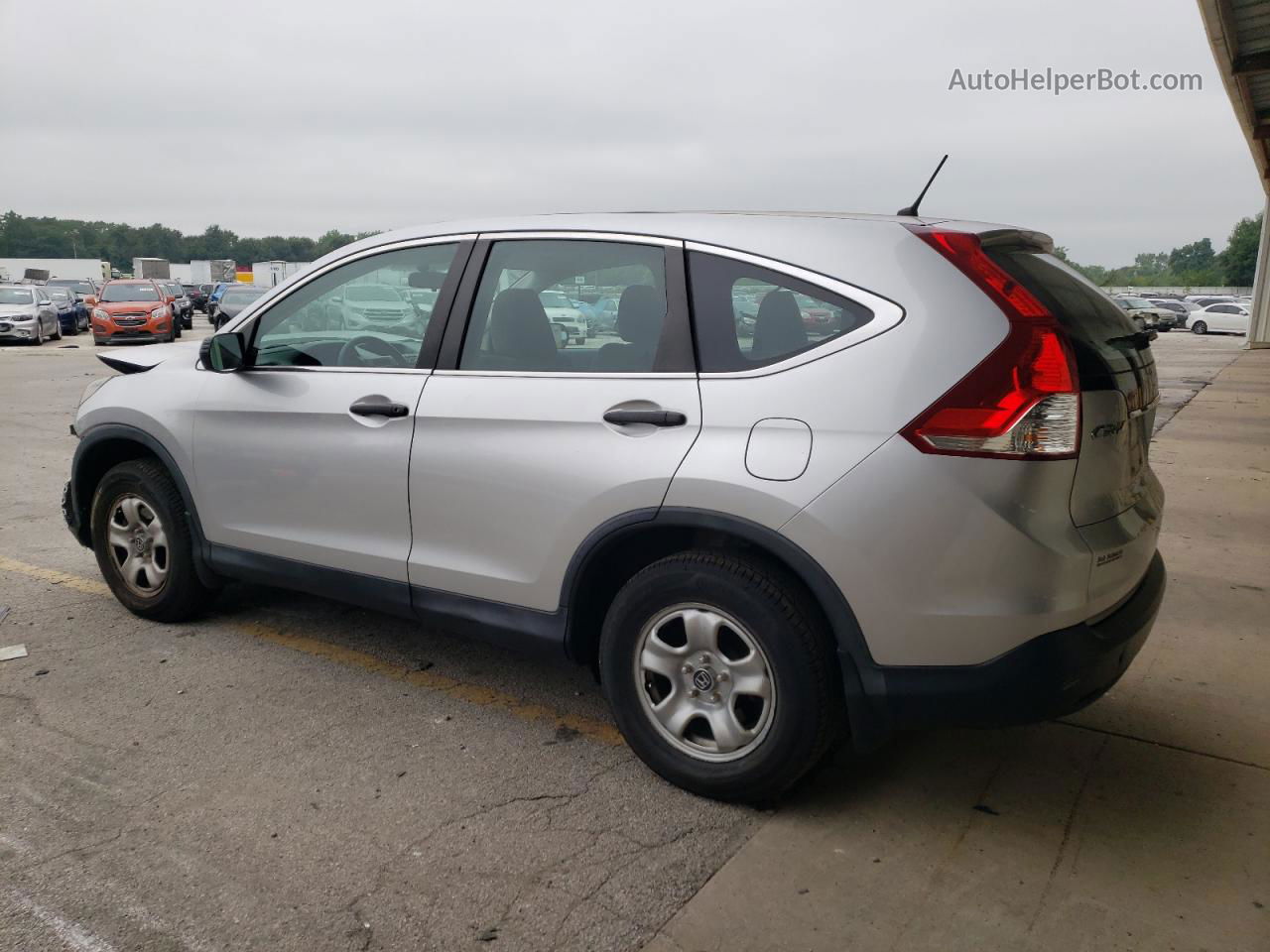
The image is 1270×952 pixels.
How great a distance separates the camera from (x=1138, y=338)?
324 centimetres

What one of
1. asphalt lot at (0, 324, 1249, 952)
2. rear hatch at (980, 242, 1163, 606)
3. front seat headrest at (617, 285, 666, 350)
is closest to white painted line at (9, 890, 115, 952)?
→ asphalt lot at (0, 324, 1249, 952)

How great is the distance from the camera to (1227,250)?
373ft

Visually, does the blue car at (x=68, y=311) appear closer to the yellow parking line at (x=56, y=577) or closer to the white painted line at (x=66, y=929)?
the yellow parking line at (x=56, y=577)

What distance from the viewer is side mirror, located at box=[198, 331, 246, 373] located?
4254mm

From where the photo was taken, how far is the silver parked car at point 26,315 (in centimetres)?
2692

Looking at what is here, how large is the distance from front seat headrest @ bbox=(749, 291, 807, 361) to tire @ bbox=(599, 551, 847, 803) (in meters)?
0.61

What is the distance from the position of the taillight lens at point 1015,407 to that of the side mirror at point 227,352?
2.80 m

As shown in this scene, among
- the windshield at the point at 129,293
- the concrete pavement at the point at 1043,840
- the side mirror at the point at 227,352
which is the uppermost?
the side mirror at the point at 227,352

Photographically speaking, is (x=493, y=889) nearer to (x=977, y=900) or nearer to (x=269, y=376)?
(x=977, y=900)

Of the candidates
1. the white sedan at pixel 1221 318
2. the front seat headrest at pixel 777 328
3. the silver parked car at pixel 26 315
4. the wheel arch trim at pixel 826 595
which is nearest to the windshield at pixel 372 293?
the wheel arch trim at pixel 826 595

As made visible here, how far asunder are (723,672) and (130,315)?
2786cm

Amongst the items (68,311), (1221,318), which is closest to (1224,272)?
(1221,318)

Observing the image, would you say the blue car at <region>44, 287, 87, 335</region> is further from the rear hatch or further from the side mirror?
the rear hatch

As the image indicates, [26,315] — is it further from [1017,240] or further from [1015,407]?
[1015,407]
